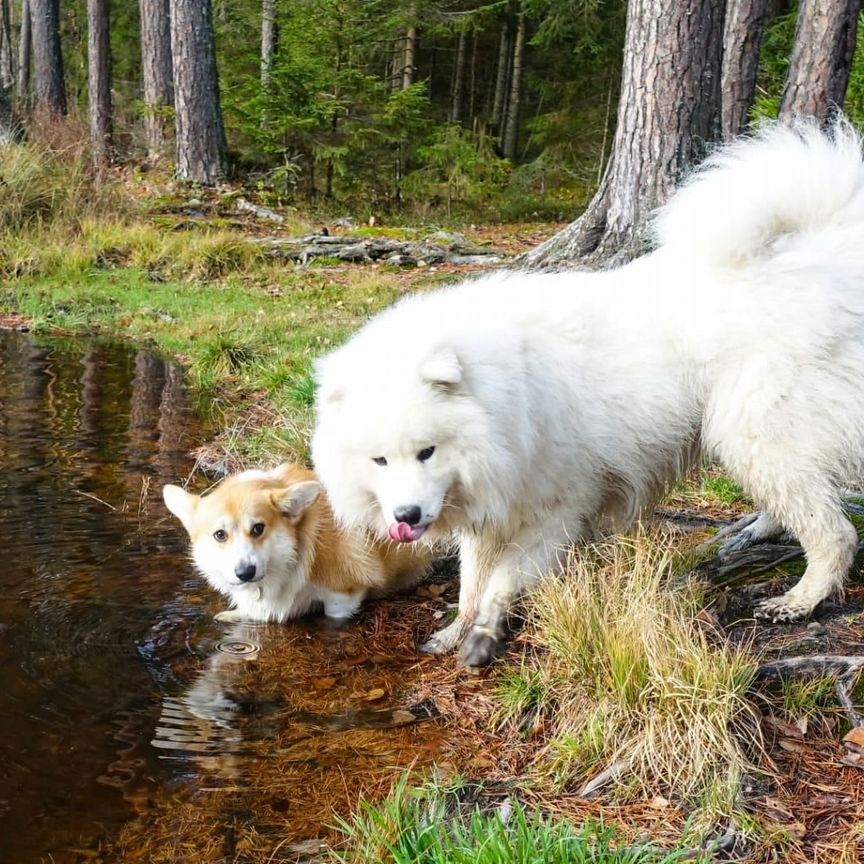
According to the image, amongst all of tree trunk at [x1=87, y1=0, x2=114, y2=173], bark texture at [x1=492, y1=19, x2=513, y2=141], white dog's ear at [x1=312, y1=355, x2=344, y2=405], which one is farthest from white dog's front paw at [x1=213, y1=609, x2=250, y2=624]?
bark texture at [x1=492, y1=19, x2=513, y2=141]

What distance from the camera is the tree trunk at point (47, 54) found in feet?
67.8

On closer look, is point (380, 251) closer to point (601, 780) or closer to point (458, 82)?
point (601, 780)

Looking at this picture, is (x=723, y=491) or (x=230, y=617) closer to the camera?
(x=230, y=617)

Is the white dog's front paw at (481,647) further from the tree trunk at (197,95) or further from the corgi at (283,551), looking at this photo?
the tree trunk at (197,95)

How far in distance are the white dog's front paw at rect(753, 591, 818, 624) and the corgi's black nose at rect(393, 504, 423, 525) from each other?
1.44 metres

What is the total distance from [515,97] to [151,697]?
70.9 ft

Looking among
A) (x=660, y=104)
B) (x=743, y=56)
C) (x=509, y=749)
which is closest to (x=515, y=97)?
(x=743, y=56)

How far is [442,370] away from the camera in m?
3.21

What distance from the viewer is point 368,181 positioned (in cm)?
1836

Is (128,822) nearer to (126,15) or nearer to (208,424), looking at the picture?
(208,424)

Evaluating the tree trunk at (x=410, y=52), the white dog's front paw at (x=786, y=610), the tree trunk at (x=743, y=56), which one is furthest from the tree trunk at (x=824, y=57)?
the tree trunk at (x=410, y=52)

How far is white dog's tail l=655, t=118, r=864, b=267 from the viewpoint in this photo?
3.66m

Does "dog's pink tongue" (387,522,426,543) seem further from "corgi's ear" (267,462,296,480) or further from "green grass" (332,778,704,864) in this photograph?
"corgi's ear" (267,462,296,480)

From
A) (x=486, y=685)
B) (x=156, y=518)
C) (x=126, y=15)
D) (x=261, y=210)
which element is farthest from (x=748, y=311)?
(x=126, y=15)
